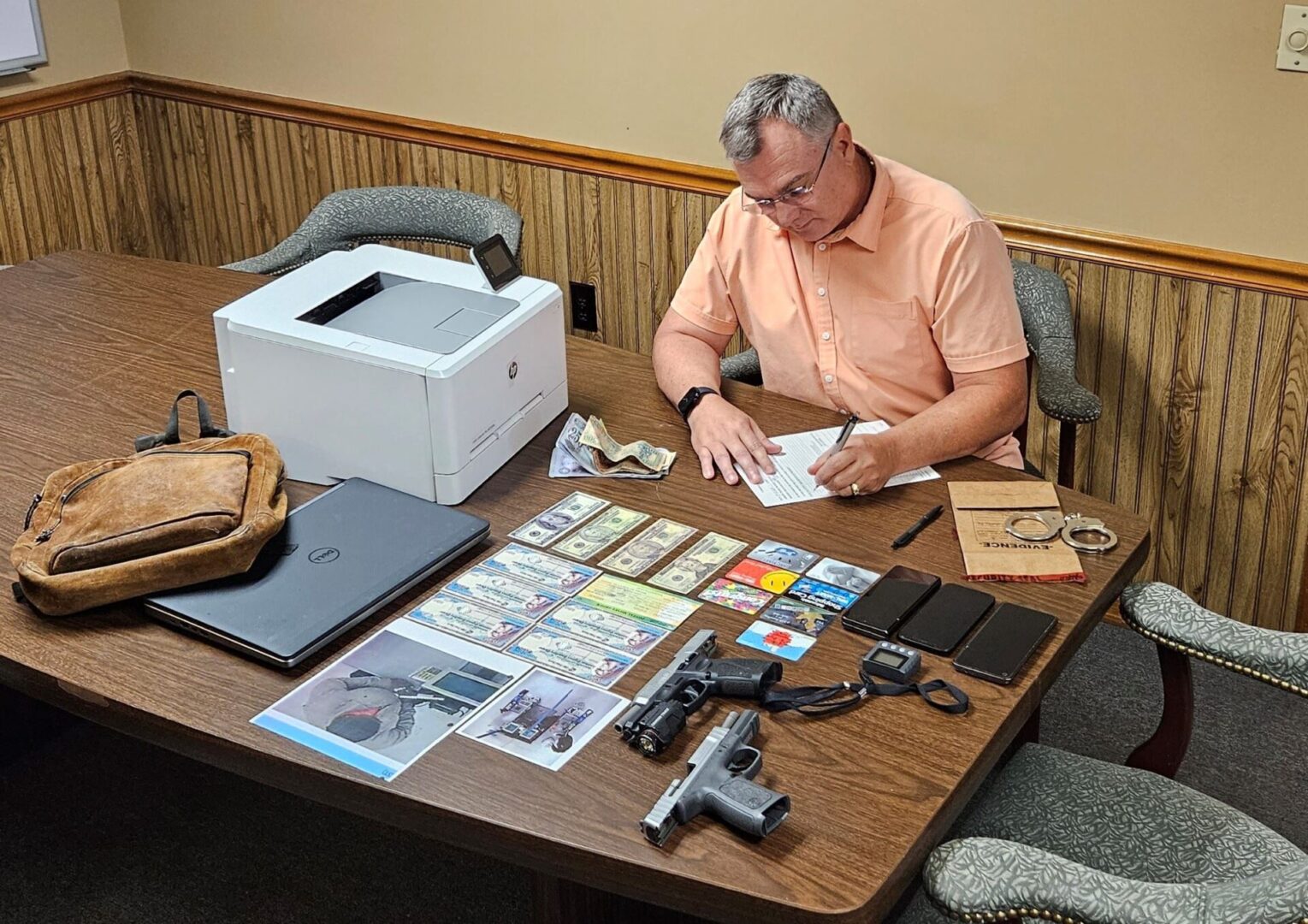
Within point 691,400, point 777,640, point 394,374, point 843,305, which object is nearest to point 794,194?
point 843,305

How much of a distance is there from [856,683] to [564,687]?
0.34 m

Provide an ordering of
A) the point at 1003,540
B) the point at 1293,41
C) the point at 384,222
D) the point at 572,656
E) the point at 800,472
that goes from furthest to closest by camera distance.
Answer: the point at 384,222, the point at 1293,41, the point at 800,472, the point at 1003,540, the point at 572,656

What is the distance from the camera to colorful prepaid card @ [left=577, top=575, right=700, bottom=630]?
5.73 feet

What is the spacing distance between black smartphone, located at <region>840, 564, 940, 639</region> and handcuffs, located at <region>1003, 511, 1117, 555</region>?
175 mm

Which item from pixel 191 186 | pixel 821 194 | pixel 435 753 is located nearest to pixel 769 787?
pixel 435 753

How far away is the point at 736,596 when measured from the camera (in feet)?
5.85

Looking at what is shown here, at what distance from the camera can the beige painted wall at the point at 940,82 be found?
2.67 meters

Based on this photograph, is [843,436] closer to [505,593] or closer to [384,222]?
[505,593]

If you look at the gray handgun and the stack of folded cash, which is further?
the stack of folded cash

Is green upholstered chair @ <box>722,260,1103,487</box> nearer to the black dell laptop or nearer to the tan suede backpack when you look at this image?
the black dell laptop

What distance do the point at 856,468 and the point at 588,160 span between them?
5.96 feet

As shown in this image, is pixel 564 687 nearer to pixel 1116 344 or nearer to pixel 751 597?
pixel 751 597

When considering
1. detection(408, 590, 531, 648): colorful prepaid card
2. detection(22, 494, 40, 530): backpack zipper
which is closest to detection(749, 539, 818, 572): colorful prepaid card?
detection(408, 590, 531, 648): colorful prepaid card

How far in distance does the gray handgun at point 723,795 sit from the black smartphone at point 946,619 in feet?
0.97
